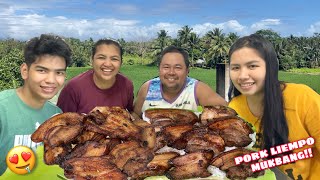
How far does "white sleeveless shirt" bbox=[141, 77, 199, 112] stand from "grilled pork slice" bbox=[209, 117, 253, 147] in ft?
3.91

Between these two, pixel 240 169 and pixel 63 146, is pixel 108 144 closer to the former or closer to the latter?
pixel 63 146

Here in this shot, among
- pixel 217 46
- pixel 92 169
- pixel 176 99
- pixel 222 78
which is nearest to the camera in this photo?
pixel 92 169

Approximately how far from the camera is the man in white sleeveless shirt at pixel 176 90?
10.3 feet

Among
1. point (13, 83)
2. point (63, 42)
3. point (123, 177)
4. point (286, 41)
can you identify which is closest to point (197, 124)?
point (123, 177)

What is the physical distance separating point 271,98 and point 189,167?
32.0 inches

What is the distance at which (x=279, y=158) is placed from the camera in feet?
6.12

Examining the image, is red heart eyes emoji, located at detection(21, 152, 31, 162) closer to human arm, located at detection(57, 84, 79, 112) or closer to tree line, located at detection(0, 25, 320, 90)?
human arm, located at detection(57, 84, 79, 112)

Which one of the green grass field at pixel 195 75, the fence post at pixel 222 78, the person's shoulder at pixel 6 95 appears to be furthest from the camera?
the green grass field at pixel 195 75

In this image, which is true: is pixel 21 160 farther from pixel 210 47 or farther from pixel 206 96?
pixel 210 47

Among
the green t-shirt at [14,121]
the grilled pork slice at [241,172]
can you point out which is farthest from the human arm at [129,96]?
the grilled pork slice at [241,172]

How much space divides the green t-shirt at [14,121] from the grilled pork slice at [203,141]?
0.89 m

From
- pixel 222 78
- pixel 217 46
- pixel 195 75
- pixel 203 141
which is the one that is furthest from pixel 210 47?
pixel 203 141

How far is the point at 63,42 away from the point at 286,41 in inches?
2432

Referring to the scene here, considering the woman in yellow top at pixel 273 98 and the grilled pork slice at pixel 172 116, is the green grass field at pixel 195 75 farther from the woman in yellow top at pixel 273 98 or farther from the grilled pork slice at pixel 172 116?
the grilled pork slice at pixel 172 116
